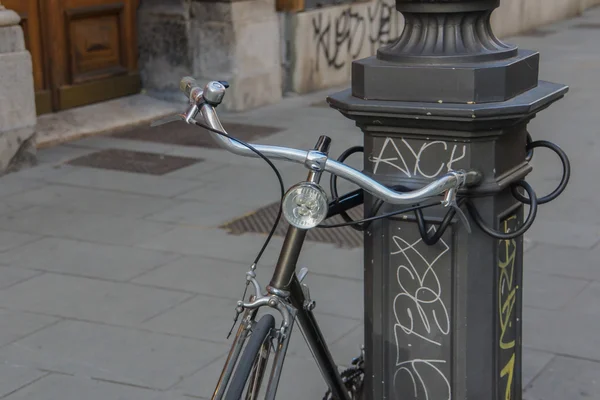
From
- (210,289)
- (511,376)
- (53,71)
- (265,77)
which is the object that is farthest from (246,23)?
(511,376)

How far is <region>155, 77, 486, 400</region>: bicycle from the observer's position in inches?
96.6

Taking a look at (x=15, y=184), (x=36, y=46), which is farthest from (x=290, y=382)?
(x=36, y=46)

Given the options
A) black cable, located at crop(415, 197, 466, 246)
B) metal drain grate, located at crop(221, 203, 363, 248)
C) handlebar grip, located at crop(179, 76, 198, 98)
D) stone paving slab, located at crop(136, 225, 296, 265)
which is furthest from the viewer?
metal drain grate, located at crop(221, 203, 363, 248)

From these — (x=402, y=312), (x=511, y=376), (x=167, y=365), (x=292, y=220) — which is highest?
(x=292, y=220)

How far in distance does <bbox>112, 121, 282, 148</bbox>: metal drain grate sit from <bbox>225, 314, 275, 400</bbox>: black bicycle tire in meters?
5.71

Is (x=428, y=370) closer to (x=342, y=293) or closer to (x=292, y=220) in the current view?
(x=292, y=220)

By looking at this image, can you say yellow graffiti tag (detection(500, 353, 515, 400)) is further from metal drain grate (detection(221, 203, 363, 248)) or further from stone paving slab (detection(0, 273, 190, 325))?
metal drain grate (detection(221, 203, 363, 248))

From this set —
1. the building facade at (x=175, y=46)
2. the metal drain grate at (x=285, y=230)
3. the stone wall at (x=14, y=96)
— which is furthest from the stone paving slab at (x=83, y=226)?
the building facade at (x=175, y=46)

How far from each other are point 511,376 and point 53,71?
6433mm

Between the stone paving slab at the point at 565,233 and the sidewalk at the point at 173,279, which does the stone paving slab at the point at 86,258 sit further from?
the stone paving slab at the point at 565,233

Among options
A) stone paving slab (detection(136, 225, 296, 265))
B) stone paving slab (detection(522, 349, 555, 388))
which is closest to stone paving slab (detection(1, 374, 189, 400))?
stone paving slab (detection(522, 349, 555, 388))

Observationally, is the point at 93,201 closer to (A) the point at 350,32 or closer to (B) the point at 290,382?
(B) the point at 290,382

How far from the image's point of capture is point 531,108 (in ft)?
8.68

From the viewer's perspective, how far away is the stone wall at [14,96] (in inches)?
280
